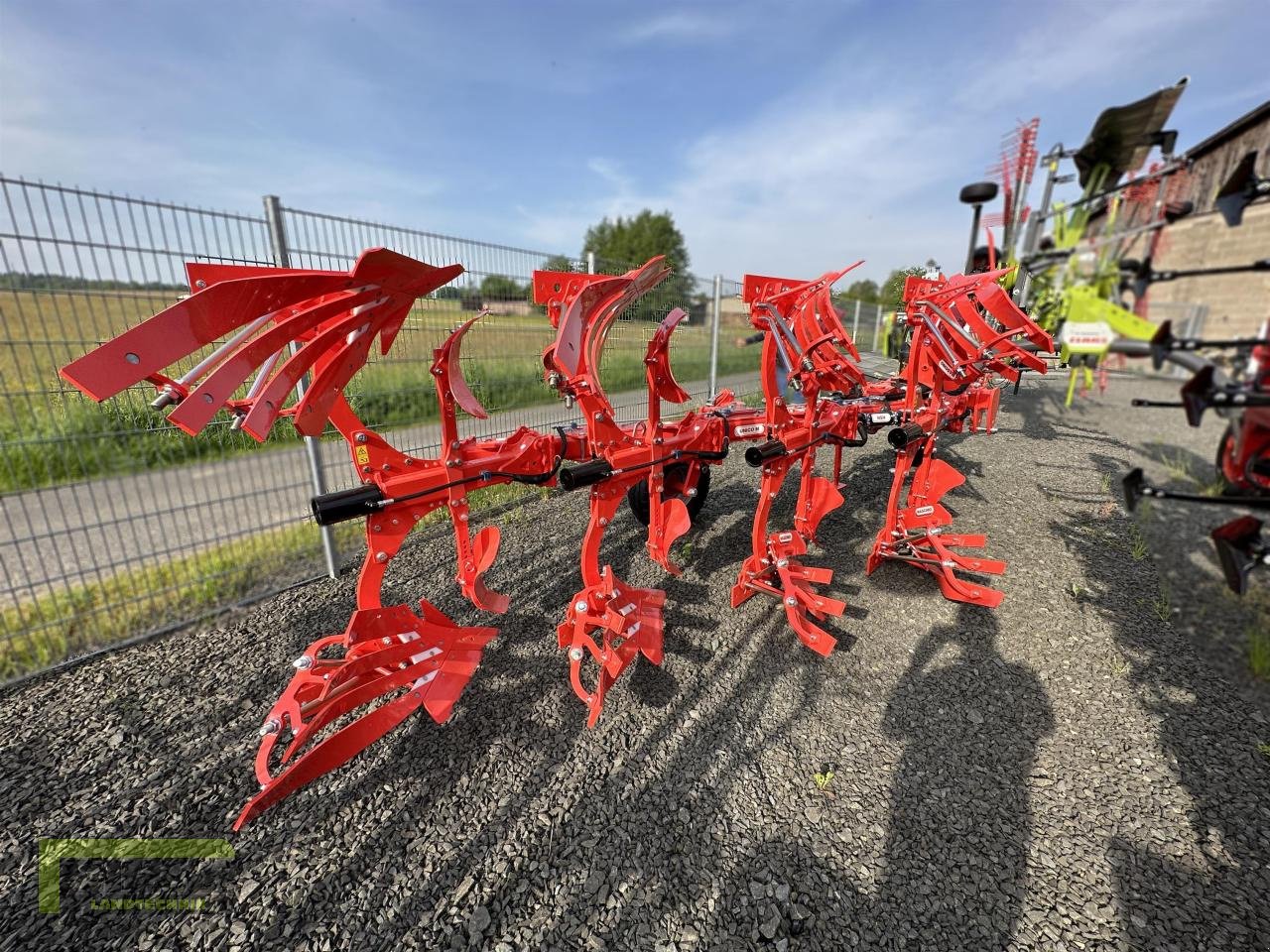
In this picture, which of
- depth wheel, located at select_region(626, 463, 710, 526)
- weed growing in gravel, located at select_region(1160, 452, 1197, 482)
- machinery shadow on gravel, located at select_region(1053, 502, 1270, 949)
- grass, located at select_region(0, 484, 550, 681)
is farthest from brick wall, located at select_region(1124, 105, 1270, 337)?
grass, located at select_region(0, 484, 550, 681)

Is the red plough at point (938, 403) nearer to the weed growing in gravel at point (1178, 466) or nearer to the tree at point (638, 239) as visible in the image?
the weed growing in gravel at point (1178, 466)

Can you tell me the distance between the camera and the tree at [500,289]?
550 cm

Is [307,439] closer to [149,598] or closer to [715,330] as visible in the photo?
[149,598]

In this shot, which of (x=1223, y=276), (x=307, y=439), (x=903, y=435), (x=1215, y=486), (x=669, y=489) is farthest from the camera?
(x=669, y=489)

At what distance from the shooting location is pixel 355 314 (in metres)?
2.09

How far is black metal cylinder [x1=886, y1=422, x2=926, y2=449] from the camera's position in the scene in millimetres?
4016

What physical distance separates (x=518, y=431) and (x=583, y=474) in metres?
0.54

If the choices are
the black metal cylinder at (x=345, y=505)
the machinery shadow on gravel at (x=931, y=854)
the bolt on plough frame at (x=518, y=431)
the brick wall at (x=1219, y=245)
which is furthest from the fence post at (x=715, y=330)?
the brick wall at (x=1219, y=245)

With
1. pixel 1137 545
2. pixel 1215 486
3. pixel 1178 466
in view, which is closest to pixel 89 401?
pixel 1215 486

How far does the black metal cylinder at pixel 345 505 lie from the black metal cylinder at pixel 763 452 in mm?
2213

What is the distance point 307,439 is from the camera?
167 inches

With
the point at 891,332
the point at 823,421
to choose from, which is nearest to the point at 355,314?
the point at 823,421

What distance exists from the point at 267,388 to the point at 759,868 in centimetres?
262

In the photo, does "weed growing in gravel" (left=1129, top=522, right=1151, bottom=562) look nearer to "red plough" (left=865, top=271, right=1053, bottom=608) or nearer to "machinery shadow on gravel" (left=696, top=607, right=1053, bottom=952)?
"red plough" (left=865, top=271, right=1053, bottom=608)
